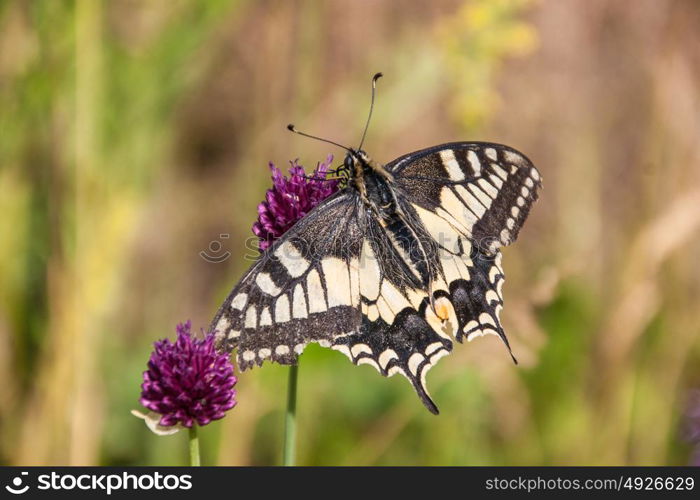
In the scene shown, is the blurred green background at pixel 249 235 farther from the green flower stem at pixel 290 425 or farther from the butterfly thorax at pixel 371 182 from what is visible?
the green flower stem at pixel 290 425

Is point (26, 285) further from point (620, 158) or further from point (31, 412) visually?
point (620, 158)

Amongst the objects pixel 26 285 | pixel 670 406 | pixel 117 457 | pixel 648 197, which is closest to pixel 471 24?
pixel 648 197

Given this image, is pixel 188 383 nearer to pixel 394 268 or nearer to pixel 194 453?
pixel 194 453

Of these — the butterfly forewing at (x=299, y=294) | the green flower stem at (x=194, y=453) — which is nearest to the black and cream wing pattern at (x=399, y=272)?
the butterfly forewing at (x=299, y=294)

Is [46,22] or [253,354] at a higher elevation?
[46,22]

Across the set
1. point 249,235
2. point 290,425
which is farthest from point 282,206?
point 249,235

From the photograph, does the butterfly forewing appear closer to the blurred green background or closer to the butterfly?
the butterfly
